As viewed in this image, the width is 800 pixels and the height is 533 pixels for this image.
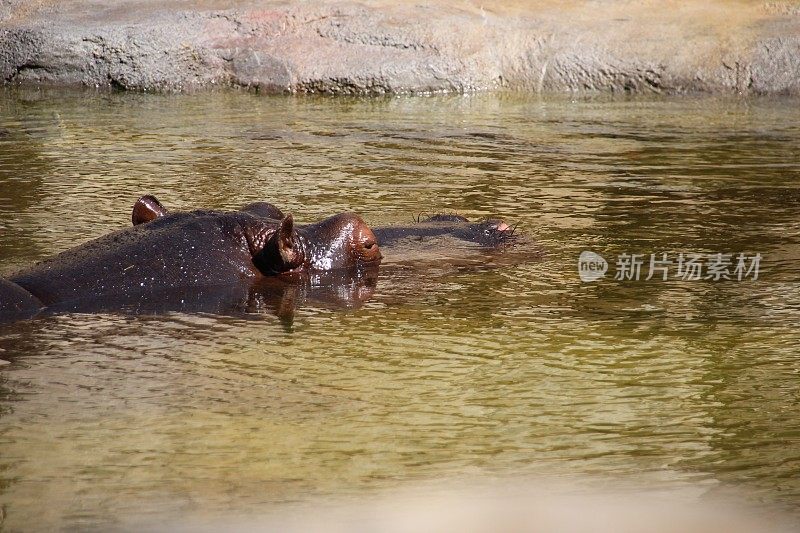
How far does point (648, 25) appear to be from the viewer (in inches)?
530

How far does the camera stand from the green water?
3.05m

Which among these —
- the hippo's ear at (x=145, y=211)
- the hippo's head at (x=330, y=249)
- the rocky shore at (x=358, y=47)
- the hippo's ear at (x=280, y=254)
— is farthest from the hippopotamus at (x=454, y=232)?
the rocky shore at (x=358, y=47)

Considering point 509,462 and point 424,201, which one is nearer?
point 509,462

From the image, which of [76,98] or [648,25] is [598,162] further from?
[76,98]

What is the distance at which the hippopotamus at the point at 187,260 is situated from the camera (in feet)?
15.3

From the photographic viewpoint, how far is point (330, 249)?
5.36 m

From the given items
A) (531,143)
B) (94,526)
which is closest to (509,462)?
(94,526)

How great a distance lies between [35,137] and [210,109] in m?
2.40

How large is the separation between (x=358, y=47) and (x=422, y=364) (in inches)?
387
